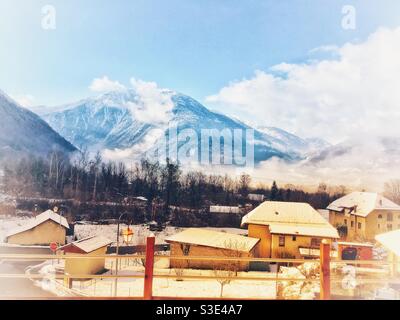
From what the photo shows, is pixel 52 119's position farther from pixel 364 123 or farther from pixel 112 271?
pixel 364 123

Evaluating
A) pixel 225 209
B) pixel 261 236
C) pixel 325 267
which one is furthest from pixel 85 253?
pixel 325 267

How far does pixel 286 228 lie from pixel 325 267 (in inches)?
41.1

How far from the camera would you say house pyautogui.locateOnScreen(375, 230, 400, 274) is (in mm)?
3719

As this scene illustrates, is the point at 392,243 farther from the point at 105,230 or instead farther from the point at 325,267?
the point at 105,230

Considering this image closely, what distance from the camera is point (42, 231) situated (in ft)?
12.6

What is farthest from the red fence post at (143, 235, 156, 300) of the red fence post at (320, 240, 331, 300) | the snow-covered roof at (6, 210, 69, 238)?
the snow-covered roof at (6, 210, 69, 238)

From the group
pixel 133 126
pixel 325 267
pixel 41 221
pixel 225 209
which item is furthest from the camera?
pixel 133 126

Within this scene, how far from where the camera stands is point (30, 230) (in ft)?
12.4

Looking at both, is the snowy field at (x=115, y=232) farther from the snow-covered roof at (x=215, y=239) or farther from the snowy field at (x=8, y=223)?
the snowy field at (x=8, y=223)

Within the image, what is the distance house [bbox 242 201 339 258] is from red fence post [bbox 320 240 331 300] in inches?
34.8

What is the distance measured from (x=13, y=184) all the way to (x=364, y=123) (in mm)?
4433

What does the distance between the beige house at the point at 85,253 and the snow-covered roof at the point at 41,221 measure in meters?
0.30

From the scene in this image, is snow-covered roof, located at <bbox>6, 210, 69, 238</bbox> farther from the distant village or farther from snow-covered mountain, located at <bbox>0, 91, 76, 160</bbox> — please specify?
snow-covered mountain, located at <bbox>0, 91, 76, 160</bbox>

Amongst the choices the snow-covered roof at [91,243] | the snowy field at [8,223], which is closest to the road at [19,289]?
the snowy field at [8,223]
